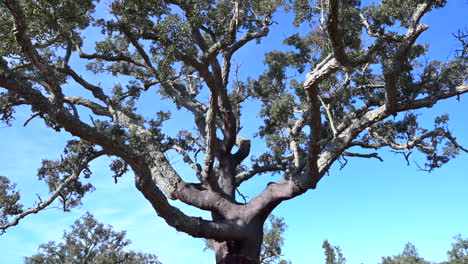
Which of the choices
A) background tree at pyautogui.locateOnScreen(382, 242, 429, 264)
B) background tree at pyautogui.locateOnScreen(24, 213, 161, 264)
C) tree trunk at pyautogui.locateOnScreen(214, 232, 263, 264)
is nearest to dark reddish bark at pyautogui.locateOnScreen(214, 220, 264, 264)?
tree trunk at pyautogui.locateOnScreen(214, 232, 263, 264)

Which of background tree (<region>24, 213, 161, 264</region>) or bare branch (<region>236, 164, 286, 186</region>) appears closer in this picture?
bare branch (<region>236, 164, 286, 186</region>)

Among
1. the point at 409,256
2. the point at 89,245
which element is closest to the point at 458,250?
the point at 409,256

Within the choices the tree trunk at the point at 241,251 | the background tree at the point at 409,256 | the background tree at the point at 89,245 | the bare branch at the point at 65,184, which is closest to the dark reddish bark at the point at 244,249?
the tree trunk at the point at 241,251

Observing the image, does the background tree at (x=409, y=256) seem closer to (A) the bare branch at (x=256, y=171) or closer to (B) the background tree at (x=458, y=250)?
(B) the background tree at (x=458, y=250)

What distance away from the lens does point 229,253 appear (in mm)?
9031

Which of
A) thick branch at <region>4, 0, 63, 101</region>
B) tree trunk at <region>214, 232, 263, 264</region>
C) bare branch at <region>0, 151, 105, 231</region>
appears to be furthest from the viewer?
bare branch at <region>0, 151, 105, 231</region>

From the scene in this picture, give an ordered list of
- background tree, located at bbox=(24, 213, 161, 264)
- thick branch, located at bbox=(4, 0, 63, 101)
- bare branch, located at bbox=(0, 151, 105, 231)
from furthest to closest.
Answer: background tree, located at bbox=(24, 213, 161, 264)
bare branch, located at bbox=(0, 151, 105, 231)
thick branch, located at bbox=(4, 0, 63, 101)

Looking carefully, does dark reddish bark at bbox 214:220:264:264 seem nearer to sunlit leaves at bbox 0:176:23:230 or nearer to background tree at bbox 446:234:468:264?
sunlit leaves at bbox 0:176:23:230

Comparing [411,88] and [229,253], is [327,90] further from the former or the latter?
[229,253]

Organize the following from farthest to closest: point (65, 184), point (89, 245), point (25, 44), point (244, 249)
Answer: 1. point (89, 245)
2. point (65, 184)
3. point (244, 249)
4. point (25, 44)

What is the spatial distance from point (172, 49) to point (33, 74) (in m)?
5.82

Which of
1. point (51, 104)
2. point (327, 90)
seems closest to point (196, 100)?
point (327, 90)

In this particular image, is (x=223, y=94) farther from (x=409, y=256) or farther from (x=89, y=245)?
(x=409, y=256)

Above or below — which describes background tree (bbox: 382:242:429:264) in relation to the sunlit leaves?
above
